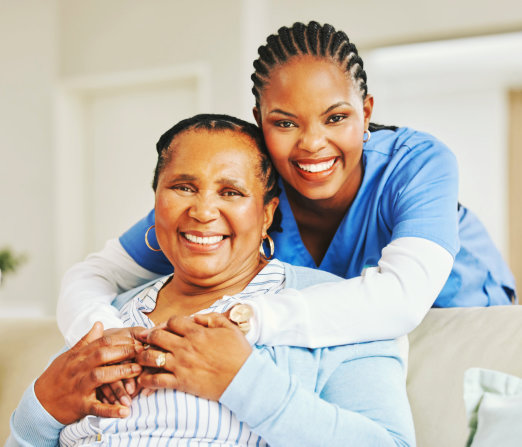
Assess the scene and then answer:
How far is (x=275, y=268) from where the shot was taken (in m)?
1.27

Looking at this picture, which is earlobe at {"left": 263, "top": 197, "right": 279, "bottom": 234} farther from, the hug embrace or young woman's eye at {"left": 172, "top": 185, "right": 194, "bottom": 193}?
young woman's eye at {"left": 172, "top": 185, "right": 194, "bottom": 193}

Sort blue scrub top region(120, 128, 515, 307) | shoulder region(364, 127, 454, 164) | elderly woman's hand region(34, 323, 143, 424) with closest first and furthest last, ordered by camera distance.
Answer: elderly woman's hand region(34, 323, 143, 424), blue scrub top region(120, 128, 515, 307), shoulder region(364, 127, 454, 164)

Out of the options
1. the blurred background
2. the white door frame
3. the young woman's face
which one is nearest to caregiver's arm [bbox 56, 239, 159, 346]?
the young woman's face

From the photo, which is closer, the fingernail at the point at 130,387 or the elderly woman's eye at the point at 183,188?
the fingernail at the point at 130,387

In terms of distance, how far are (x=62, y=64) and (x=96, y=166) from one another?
85cm

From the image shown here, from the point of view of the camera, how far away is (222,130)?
48.5 inches

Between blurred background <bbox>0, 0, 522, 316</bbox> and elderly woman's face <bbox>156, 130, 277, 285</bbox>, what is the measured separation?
9.77 ft

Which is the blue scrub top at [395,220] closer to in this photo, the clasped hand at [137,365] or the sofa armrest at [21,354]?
the sofa armrest at [21,354]

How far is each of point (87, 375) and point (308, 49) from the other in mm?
802

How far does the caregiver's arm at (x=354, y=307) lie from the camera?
1066 millimetres

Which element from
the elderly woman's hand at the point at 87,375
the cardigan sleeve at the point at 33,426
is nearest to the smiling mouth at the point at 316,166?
the elderly woman's hand at the point at 87,375

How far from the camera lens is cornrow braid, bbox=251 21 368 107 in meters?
1.31

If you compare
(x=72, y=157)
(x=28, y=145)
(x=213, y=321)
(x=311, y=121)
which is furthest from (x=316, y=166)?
(x=28, y=145)

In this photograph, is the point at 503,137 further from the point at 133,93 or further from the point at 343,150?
the point at 343,150
